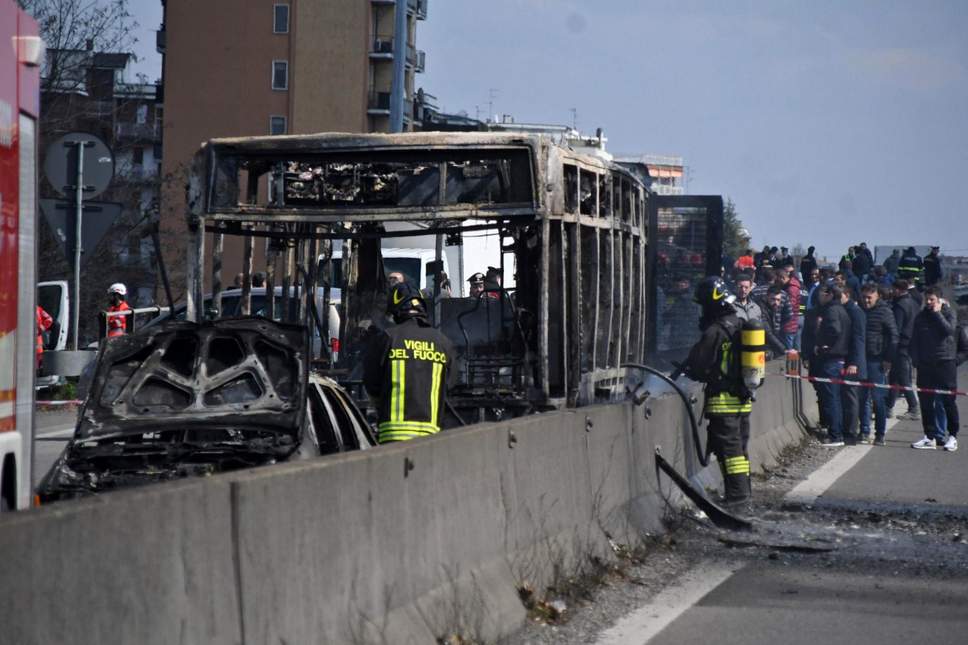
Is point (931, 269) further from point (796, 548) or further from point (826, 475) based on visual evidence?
point (796, 548)

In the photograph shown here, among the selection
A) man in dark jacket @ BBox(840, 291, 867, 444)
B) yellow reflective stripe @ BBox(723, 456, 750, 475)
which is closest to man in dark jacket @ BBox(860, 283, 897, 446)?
man in dark jacket @ BBox(840, 291, 867, 444)

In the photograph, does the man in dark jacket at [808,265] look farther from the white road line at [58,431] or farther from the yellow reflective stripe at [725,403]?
the yellow reflective stripe at [725,403]

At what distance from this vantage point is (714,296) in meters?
14.3

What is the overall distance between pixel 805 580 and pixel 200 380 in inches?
151

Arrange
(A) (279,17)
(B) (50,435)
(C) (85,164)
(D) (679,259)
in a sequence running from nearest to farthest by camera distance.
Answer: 1. (C) (85,164)
2. (B) (50,435)
3. (D) (679,259)
4. (A) (279,17)

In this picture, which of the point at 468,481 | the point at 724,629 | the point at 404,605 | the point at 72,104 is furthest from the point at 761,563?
the point at 72,104

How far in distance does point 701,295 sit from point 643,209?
11.9 feet

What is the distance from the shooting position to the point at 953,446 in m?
21.0

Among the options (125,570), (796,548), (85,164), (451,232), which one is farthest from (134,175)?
(125,570)

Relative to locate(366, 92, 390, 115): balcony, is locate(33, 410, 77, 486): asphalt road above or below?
below

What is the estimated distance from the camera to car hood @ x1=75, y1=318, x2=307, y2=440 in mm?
9031

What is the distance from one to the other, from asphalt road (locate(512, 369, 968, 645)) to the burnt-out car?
181 cm

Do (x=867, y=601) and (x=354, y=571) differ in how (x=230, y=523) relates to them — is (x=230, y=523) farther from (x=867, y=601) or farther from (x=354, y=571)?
(x=867, y=601)

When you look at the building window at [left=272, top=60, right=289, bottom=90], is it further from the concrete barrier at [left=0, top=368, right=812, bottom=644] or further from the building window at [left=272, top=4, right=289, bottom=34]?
the concrete barrier at [left=0, top=368, right=812, bottom=644]
